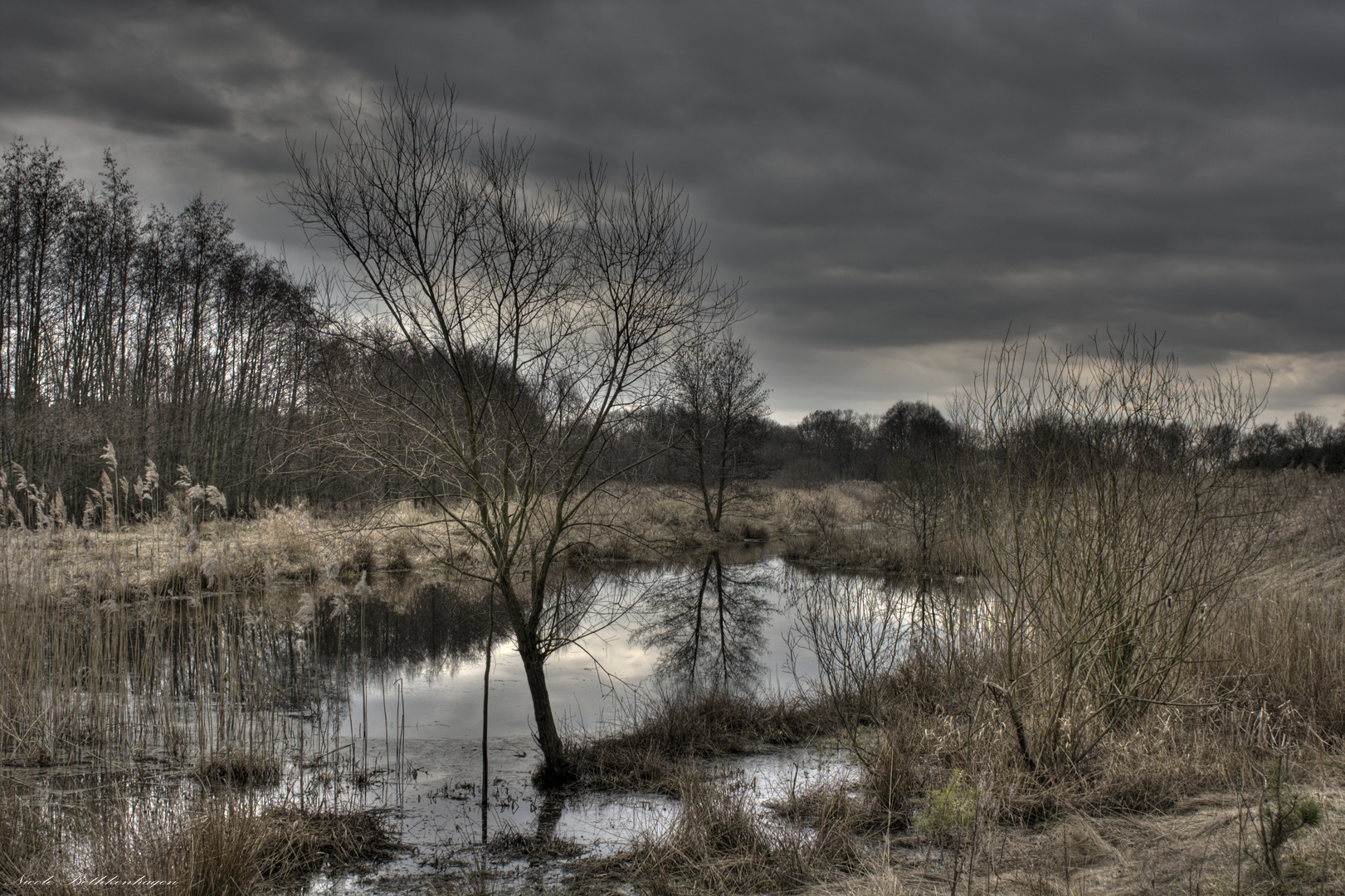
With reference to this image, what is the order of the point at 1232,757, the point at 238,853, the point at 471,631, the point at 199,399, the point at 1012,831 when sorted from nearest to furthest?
the point at 238,853 < the point at 1012,831 < the point at 1232,757 < the point at 471,631 < the point at 199,399

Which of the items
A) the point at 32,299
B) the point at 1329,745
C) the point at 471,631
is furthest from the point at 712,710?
the point at 32,299

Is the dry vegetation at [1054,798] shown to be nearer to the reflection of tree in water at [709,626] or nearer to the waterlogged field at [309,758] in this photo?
the waterlogged field at [309,758]

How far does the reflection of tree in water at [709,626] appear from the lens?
12234 millimetres

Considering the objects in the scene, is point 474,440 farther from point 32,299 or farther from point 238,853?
point 32,299

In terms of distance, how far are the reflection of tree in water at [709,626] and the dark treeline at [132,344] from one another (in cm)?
1139

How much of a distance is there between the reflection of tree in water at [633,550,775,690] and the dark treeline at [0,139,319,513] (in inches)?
448

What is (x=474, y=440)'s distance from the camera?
22.2 feet

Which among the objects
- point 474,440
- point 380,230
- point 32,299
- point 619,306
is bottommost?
point 474,440

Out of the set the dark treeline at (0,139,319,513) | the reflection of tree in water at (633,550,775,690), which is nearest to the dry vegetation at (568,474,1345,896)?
the reflection of tree in water at (633,550,775,690)

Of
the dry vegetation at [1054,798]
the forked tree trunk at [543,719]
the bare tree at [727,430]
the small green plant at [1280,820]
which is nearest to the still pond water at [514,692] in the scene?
the forked tree trunk at [543,719]

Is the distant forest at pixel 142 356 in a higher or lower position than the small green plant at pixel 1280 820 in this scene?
higher

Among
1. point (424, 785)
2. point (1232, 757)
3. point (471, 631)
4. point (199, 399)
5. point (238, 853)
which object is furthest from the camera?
point (199, 399)

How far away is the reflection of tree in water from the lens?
12234 millimetres

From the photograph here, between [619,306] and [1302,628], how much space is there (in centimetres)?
711
